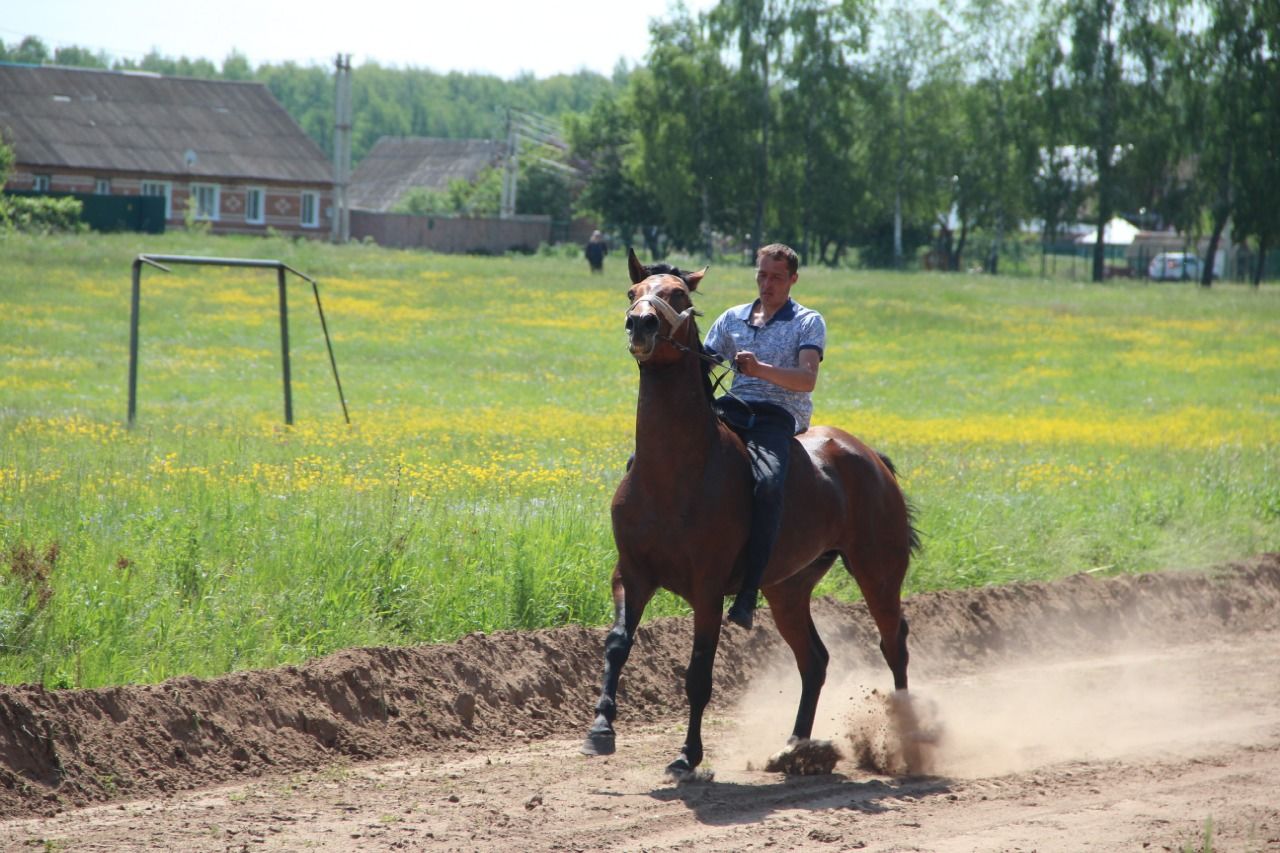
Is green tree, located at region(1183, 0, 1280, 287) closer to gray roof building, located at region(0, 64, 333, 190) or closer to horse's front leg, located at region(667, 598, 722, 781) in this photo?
gray roof building, located at region(0, 64, 333, 190)

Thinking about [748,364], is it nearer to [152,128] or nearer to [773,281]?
[773,281]

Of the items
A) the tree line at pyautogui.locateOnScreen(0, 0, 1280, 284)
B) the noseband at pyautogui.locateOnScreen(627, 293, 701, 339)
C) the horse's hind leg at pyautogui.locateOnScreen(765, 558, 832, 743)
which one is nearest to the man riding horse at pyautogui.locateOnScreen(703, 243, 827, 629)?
the noseband at pyautogui.locateOnScreen(627, 293, 701, 339)

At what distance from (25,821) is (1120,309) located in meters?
46.3

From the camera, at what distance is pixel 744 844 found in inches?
241

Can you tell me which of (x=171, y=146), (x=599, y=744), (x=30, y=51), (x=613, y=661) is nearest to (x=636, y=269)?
(x=613, y=661)

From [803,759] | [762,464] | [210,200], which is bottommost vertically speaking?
[803,759]

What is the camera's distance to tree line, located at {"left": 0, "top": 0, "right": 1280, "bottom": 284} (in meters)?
67.1

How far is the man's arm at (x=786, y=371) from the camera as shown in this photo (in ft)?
23.9

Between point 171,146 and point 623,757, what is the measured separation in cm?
7540

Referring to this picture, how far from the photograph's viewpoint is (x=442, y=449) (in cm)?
1666

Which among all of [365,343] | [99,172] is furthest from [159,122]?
[365,343]

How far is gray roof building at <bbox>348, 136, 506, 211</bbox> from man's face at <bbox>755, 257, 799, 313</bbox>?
11515 centimetres

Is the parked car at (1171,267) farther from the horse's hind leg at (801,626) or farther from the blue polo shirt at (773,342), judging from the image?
the blue polo shirt at (773,342)

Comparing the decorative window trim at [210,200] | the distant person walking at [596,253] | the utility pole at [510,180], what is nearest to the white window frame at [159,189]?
the decorative window trim at [210,200]
